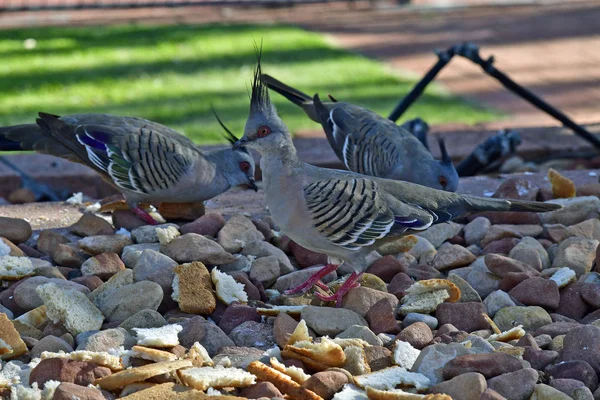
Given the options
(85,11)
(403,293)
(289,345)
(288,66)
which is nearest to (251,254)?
(403,293)

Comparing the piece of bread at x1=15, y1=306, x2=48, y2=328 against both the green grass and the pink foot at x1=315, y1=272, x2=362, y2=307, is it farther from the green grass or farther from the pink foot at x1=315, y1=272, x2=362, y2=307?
the green grass

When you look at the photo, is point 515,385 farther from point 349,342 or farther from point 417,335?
point 349,342

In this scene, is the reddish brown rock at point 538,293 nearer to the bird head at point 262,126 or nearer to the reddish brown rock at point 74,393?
the bird head at point 262,126

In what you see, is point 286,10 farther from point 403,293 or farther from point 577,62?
point 403,293

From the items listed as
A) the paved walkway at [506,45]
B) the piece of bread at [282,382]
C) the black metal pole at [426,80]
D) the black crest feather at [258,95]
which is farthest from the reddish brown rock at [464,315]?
the paved walkway at [506,45]

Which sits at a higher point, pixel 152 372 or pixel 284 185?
pixel 284 185

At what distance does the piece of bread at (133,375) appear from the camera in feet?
8.83

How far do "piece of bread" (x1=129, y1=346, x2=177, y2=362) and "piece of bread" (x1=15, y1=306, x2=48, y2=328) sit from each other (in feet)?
1.75

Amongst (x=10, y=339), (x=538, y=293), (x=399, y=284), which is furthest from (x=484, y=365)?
(x=10, y=339)

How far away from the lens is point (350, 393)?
2.76 m

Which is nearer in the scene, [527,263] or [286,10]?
[527,263]

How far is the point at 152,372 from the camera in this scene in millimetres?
2701

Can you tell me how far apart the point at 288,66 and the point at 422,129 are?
3.22 m

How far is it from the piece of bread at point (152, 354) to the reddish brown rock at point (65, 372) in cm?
12
